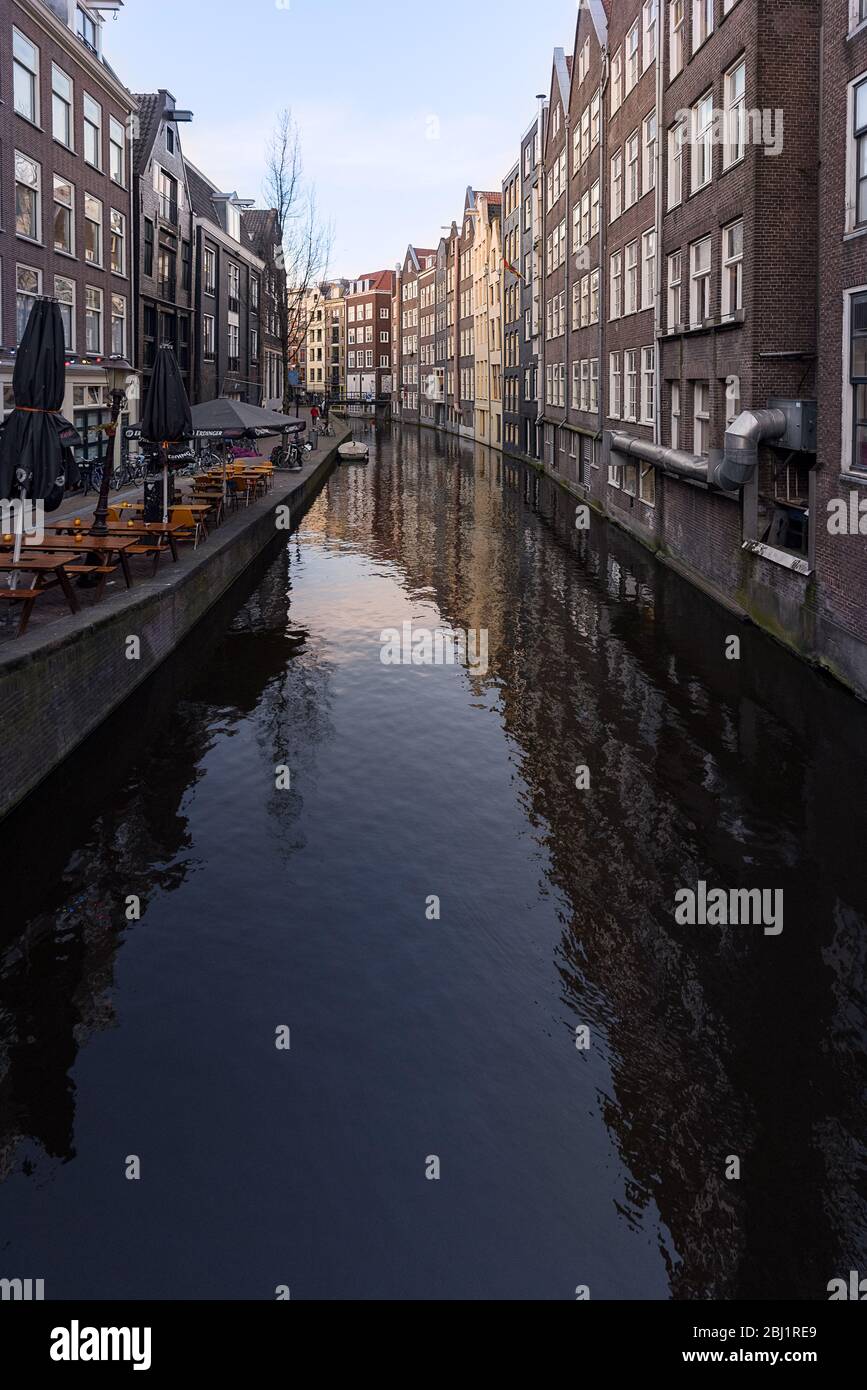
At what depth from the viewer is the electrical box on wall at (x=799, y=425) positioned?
17266 millimetres

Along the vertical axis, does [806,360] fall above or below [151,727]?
above

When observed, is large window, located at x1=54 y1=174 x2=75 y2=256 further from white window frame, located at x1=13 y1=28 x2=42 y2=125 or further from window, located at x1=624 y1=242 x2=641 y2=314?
window, located at x1=624 y1=242 x2=641 y2=314

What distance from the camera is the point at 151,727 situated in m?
13.4

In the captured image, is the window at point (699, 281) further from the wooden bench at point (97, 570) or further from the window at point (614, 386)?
the wooden bench at point (97, 570)

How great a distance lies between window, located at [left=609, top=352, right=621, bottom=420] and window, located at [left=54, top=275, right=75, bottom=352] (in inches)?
587

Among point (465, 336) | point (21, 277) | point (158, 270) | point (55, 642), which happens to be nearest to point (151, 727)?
point (55, 642)

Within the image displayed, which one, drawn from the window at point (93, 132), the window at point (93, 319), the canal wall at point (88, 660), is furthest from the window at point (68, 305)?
the canal wall at point (88, 660)

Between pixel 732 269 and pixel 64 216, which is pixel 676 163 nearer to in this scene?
pixel 732 269

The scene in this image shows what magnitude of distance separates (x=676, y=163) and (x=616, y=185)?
8.59 metres

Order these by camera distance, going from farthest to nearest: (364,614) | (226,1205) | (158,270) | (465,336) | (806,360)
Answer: (465,336)
(158,270)
(364,614)
(806,360)
(226,1205)

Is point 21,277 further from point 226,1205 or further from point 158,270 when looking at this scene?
point 226,1205

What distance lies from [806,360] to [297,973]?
14341 millimetres

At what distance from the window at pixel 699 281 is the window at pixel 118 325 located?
20.8 metres

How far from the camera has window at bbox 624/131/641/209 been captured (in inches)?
1160
